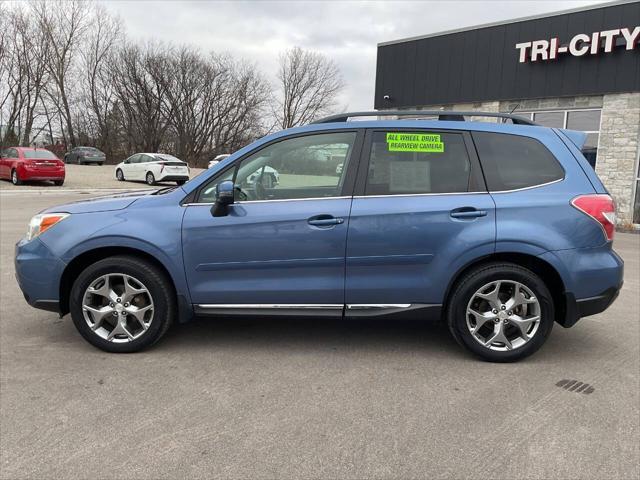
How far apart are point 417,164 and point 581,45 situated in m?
12.9

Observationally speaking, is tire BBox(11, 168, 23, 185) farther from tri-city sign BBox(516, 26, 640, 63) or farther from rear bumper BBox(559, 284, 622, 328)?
rear bumper BBox(559, 284, 622, 328)

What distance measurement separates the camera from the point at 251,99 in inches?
2260

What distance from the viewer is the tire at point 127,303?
12.5 ft

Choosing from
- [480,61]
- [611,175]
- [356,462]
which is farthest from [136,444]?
[480,61]

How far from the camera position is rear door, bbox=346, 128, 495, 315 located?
3.69m

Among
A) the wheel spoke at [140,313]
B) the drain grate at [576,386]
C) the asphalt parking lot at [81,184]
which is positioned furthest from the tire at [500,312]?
the asphalt parking lot at [81,184]

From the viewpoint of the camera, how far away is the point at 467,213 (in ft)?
12.1

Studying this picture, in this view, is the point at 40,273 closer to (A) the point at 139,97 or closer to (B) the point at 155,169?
(B) the point at 155,169

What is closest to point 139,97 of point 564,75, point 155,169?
point 155,169

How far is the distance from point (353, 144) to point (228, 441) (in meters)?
2.27

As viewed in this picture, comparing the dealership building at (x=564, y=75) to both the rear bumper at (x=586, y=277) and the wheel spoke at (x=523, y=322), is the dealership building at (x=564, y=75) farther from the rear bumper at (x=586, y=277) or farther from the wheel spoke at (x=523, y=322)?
the wheel spoke at (x=523, y=322)

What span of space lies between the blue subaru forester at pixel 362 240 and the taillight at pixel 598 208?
0.4 inches

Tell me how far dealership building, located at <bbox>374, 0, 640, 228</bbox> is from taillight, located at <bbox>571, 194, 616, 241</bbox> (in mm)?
11435

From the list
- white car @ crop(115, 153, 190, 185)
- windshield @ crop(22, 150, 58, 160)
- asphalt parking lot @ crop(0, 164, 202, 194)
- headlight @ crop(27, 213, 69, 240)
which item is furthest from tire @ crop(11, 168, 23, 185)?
headlight @ crop(27, 213, 69, 240)
